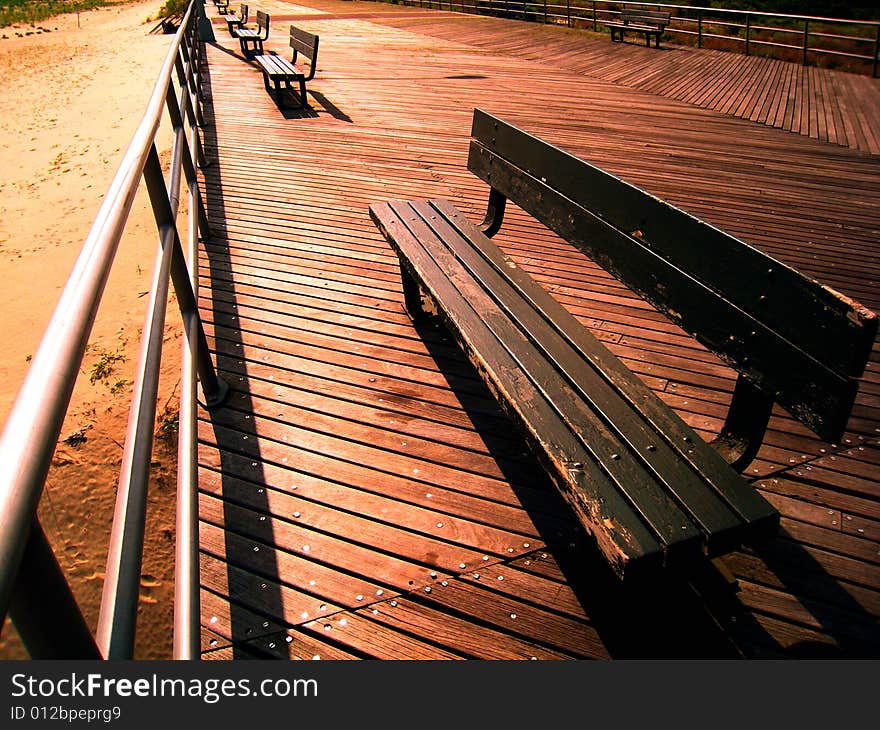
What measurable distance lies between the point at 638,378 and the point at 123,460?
5.06 ft

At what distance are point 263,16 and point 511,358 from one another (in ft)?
40.1

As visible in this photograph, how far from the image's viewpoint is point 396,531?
213 centimetres

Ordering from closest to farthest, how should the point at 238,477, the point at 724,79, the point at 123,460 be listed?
the point at 123,460 < the point at 238,477 < the point at 724,79

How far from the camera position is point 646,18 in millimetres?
13656

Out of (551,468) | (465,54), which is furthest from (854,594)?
(465,54)

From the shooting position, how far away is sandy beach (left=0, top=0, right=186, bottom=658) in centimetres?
288

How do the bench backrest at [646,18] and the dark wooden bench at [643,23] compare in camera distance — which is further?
the bench backrest at [646,18]

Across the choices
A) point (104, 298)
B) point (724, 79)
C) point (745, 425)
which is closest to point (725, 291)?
point (745, 425)

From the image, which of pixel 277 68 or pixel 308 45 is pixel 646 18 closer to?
pixel 308 45

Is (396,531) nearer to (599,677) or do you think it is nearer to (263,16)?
(599,677)

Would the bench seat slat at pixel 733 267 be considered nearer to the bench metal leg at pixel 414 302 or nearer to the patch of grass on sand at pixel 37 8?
the bench metal leg at pixel 414 302

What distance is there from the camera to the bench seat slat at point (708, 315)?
1532 mm

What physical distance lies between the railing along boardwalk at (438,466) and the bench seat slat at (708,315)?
617 mm

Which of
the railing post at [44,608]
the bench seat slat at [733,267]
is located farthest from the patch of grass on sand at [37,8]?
the railing post at [44,608]
